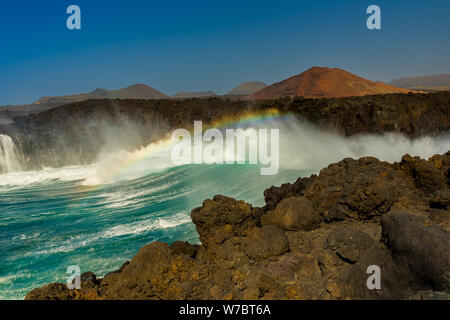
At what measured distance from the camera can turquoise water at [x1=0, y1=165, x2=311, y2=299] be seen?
629 centimetres

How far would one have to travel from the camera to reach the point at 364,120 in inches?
700

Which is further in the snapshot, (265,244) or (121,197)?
(121,197)

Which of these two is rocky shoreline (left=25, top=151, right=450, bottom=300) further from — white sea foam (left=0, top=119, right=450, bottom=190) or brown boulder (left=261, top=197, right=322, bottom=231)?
white sea foam (left=0, top=119, right=450, bottom=190)

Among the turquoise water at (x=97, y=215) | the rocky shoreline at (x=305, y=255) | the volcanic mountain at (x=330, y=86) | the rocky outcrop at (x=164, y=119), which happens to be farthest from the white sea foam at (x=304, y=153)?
the volcanic mountain at (x=330, y=86)

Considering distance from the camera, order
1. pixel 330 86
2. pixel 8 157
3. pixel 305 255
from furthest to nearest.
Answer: pixel 330 86, pixel 8 157, pixel 305 255

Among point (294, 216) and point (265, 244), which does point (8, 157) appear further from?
point (265, 244)

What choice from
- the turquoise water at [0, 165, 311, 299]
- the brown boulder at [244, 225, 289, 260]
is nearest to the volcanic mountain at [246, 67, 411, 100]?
the turquoise water at [0, 165, 311, 299]

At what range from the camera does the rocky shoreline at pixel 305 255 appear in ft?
8.75

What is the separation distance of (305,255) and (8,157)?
2478cm

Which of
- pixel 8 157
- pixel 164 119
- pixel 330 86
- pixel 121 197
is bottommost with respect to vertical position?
pixel 121 197

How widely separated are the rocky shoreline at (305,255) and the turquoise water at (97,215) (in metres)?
3.17

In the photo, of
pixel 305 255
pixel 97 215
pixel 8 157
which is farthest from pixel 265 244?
pixel 8 157

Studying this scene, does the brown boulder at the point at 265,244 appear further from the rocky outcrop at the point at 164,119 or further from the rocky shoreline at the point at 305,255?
the rocky outcrop at the point at 164,119

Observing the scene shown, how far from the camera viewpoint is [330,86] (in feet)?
102
